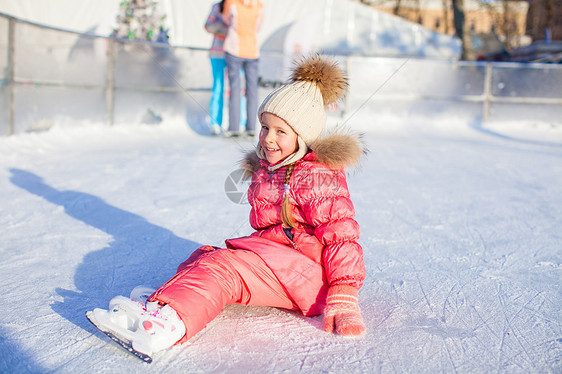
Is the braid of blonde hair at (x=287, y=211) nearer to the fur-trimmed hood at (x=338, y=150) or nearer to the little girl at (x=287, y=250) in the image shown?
the little girl at (x=287, y=250)

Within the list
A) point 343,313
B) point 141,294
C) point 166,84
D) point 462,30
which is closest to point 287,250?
point 343,313

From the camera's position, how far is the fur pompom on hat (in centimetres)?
158

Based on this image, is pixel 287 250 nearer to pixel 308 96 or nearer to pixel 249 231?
pixel 308 96

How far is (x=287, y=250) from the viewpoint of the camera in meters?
1.54

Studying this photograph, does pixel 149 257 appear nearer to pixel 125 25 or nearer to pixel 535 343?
pixel 535 343

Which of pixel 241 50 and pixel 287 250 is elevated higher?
pixel 241 50

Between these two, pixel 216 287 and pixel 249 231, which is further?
pixel 249 231

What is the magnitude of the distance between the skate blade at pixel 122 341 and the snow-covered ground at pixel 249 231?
3cm

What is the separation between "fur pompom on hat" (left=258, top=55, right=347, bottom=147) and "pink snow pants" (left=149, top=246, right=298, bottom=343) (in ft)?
1.44

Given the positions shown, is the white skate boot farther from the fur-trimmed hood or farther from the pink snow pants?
the fur-trimmed hood

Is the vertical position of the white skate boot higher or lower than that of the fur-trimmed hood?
lower

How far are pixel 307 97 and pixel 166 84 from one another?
18.9 ft

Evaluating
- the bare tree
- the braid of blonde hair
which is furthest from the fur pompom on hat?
the bare tree

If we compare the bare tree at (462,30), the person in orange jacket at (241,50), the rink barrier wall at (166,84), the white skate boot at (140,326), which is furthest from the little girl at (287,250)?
the bare tree at (462,30)
